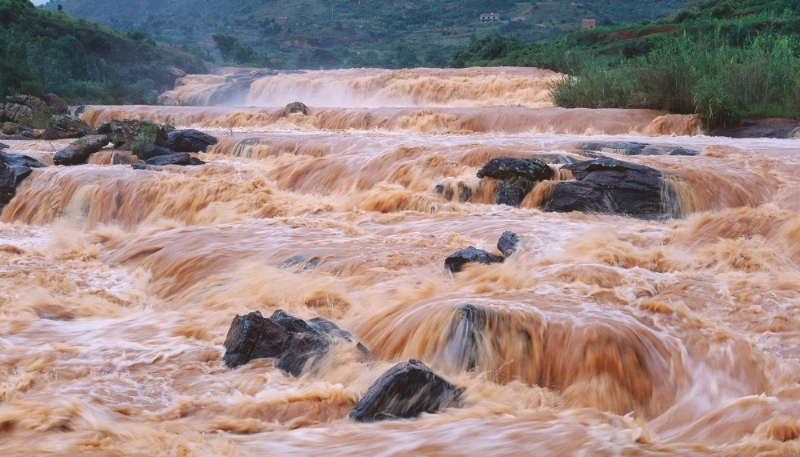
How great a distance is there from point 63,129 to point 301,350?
1372 cm

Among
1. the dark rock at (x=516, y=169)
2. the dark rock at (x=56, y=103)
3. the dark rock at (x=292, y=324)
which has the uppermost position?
the dark rock at (x=56, y=103)

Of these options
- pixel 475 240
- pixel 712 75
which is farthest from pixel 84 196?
pixel 712 75

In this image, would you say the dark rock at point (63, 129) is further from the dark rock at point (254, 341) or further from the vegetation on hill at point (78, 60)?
the dark rock at point (254, 341)

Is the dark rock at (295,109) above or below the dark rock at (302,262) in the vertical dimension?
above

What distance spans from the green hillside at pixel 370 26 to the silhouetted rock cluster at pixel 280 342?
152 feet

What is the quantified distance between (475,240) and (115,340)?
12.0ft

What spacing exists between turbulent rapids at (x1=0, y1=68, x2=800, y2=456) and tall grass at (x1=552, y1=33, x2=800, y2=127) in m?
1.50

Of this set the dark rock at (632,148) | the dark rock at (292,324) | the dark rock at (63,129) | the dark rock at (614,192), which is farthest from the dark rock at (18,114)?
the dark rock at (292,324)

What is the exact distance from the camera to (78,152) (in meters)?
13.1

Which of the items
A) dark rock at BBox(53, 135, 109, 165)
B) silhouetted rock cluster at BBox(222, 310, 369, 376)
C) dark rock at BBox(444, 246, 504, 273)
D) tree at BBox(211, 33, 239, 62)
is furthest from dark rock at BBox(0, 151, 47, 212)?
tree at BBox(211, 33, 239, 62)

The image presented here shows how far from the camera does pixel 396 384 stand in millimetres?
4141

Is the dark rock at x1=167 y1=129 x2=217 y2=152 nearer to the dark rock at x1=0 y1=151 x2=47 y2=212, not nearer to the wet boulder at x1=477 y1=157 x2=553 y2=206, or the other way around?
the dark rock at x1=0 y1=151 x2=47 y2=212

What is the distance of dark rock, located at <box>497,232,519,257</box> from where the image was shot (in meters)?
6.95

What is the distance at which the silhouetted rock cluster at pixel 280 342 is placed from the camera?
4.97m
